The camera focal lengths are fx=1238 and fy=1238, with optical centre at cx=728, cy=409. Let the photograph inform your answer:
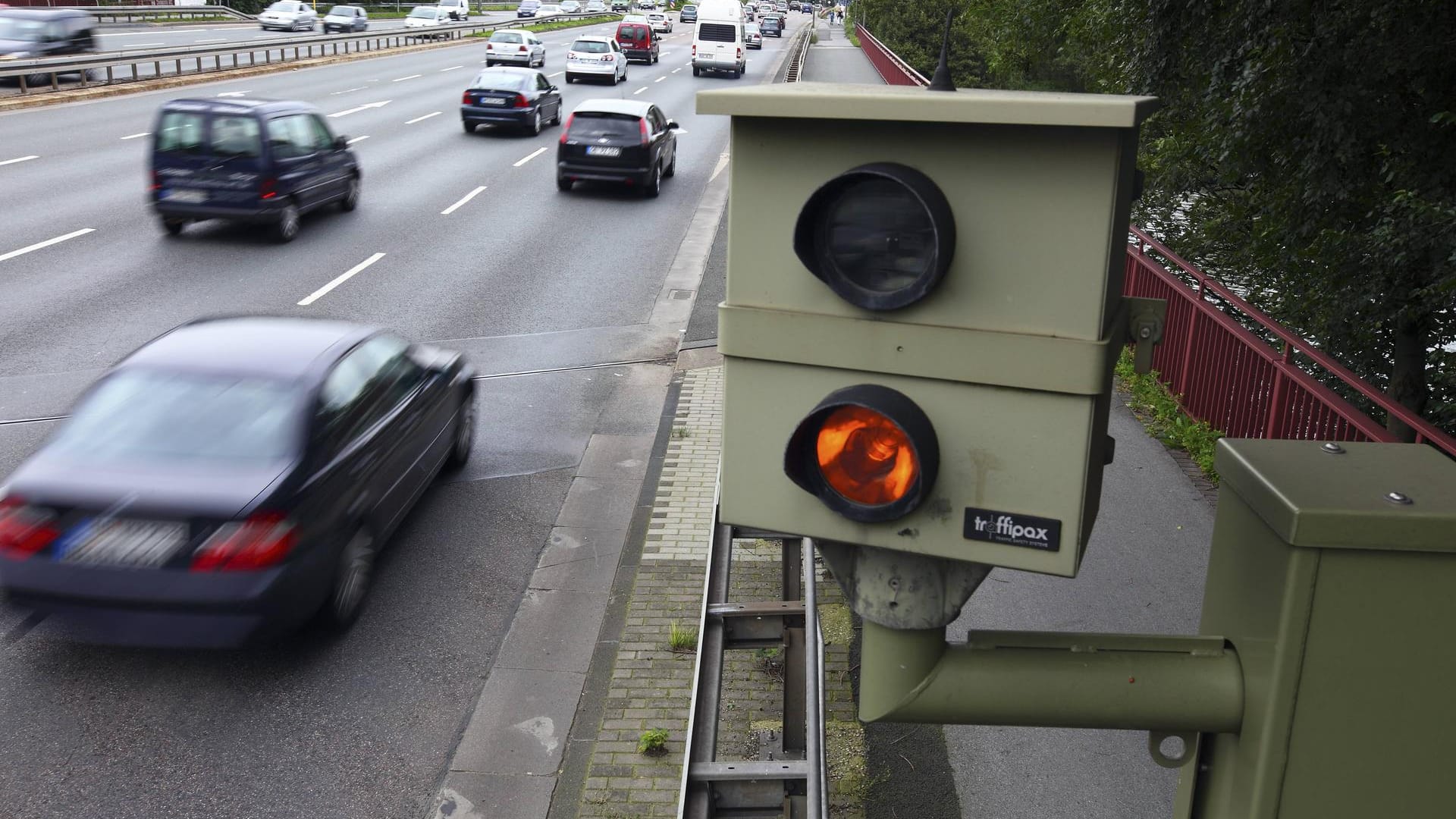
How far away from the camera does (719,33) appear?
47.1 meters

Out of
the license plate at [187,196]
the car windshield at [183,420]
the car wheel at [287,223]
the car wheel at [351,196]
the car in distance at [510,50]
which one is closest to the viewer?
the car windshield at [183,420]

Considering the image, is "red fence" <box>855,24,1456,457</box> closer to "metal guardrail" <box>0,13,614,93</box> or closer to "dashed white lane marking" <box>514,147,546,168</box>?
"dashed white lane marking" <box>514,147,546,168</box>

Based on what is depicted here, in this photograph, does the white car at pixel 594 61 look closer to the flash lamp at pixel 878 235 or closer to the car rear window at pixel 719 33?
the car rear window at pixel 719 33

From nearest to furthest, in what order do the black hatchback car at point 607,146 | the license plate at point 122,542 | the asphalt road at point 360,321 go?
1. the asphalt road at point 360,321
2. the license plate at point 122,542
3. the black hatchback car at point 607,146

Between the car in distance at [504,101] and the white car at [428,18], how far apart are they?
33.0 metres

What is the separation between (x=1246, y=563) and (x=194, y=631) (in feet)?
17.5

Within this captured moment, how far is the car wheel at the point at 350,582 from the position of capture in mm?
6711

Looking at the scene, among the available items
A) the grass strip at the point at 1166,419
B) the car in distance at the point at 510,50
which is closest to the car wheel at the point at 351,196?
the grass strip at the point at 1166,419

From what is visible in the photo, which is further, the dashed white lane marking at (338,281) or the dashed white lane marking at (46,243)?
the dashed white lane marking at (46,243)

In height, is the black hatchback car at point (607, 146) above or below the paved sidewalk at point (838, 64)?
below

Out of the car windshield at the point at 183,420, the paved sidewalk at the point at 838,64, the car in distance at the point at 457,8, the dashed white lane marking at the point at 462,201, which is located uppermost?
the car in distance at the point at 457,8

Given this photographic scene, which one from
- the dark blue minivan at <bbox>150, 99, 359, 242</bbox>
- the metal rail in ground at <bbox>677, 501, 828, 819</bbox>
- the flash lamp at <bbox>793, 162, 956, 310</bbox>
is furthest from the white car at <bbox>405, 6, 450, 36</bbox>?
the flash lamp at <bbox>793, 162, 956, 310</bbox>

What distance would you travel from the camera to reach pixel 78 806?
5.32m

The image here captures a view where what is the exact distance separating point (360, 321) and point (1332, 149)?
9901mm
